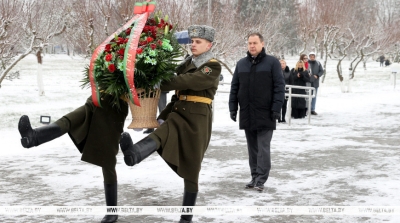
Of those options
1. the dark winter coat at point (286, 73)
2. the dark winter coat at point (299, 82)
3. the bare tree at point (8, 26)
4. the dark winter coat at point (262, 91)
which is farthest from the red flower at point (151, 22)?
the bare tree at point (8, 26)

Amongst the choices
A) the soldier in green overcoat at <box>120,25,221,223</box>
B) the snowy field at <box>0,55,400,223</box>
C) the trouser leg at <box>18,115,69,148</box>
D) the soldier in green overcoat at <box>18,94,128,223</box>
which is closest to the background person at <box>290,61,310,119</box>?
the snowy field at <box>0,55,400,223</box>

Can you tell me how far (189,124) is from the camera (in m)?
5.27

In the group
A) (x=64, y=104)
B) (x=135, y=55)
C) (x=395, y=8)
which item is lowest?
(x=64, y=104)

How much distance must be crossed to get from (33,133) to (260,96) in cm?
307

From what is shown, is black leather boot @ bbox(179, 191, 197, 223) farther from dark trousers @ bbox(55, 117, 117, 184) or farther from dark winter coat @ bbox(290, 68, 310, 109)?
dark winter coat @ bbox(290, 68, 310, 109)

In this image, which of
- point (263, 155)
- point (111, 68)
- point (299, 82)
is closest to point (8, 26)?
point (299, 82)

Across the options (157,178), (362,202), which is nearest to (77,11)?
(157,178)

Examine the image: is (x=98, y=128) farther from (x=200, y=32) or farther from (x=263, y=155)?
(x=263, y=155)

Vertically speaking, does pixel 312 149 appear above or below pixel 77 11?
below

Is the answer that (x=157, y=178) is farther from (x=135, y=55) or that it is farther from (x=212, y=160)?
(x=135, y=55)

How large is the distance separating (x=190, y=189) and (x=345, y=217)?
1.60 m

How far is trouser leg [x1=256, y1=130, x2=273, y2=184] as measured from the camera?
23.3ft

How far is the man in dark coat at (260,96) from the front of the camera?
7012 mm

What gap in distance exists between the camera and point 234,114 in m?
7.36
